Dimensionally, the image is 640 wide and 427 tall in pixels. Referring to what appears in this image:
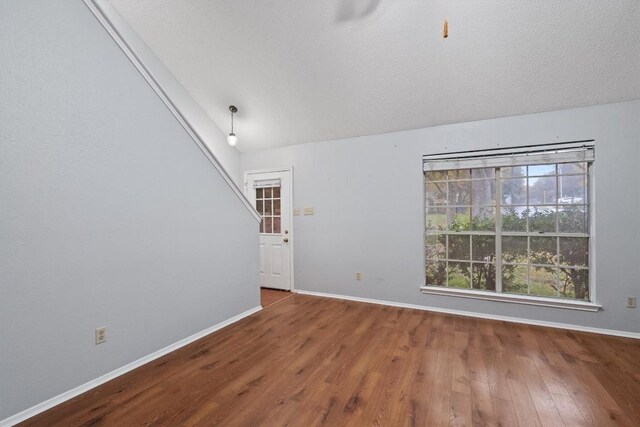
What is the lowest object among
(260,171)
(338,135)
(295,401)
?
(295,401)

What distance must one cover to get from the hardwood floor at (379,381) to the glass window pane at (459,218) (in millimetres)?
1190

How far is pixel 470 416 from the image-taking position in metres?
1.65

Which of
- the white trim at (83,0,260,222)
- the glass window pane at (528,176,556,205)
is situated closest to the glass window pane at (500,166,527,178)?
the glass window pane at (528,176,556,205)

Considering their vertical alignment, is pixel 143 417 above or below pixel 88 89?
below

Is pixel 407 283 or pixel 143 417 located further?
pixel 407 283

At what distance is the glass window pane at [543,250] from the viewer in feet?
10.3

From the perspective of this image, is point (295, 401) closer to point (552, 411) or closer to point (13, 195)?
point (552, 411)

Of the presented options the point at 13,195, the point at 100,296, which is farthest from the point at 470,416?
the point at 13,195

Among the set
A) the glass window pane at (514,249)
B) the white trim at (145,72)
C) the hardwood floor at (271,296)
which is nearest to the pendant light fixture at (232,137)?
the white trim at (145,72)

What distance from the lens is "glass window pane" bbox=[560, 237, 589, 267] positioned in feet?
9.84

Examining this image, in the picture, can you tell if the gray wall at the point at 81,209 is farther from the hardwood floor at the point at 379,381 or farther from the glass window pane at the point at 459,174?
the glass window pane at the point at 459,174

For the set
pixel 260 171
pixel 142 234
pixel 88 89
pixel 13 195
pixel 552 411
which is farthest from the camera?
pixel 260 171

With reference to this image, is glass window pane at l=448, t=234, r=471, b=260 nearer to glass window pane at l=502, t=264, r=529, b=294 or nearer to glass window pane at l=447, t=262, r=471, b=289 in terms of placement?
glass window pane at l=447, t=262, r=471, b=289

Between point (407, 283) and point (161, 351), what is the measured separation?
9.35 feet
